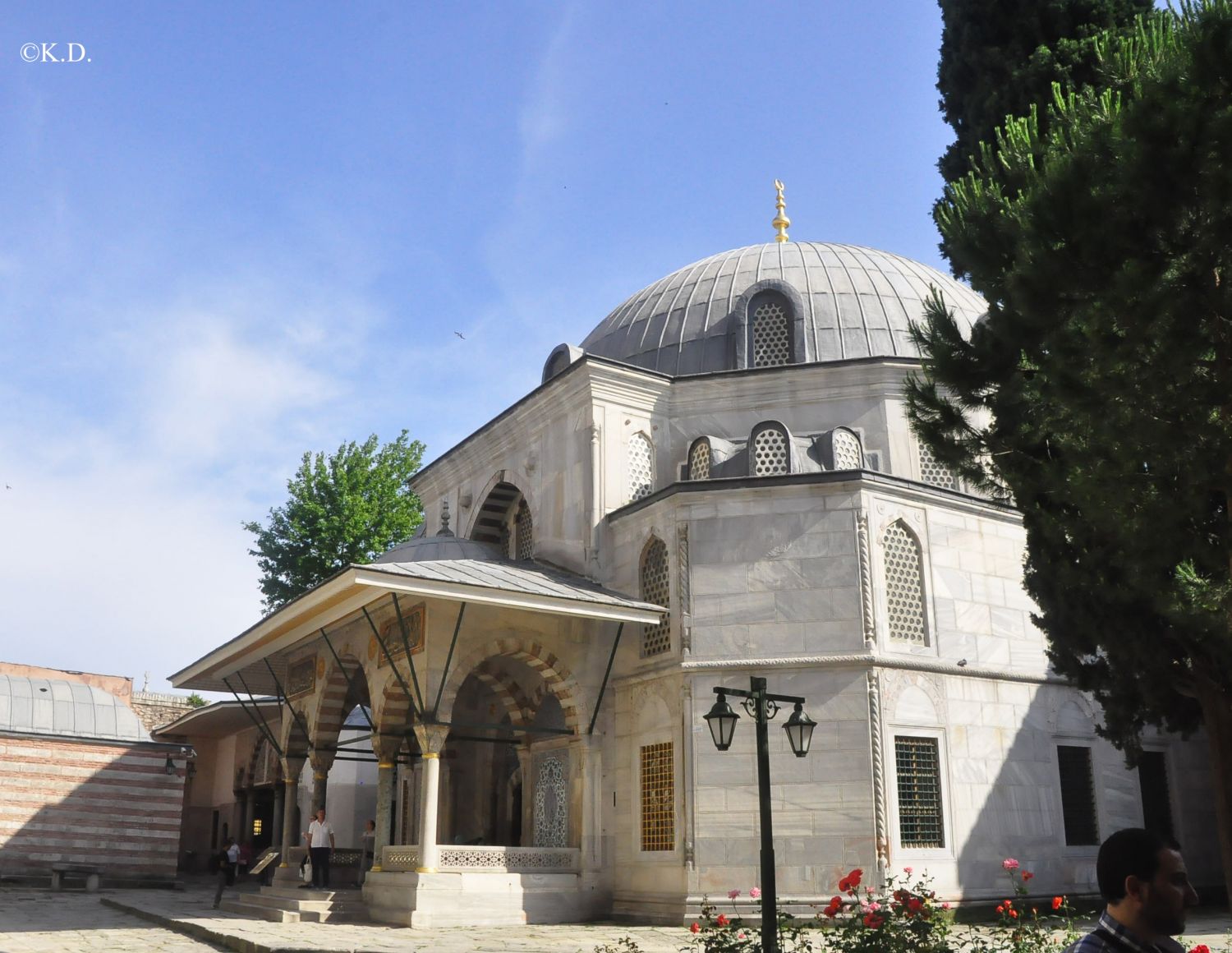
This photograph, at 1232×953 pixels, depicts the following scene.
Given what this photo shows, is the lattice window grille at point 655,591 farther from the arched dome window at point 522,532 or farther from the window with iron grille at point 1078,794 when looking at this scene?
the window with iron grille at point 1078,794

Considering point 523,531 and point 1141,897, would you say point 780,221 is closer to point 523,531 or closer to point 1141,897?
point 523,531

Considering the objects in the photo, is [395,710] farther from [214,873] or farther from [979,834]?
[214,873]

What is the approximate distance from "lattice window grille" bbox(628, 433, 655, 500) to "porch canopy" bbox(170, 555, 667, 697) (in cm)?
169

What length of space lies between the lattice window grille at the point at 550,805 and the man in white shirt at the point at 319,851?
→ 2962mm

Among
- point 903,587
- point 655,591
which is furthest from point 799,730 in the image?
point 655,591

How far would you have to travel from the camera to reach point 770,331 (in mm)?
19047

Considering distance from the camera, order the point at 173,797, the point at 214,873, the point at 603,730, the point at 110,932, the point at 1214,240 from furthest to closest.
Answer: the point at 214,873
the point at 173,797
the point at 603,730
the point at 110,932
the point at 1214,240

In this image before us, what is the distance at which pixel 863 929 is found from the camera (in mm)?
7086

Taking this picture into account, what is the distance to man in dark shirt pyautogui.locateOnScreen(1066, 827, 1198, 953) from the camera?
9.93 feet

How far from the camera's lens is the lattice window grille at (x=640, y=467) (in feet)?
57.6

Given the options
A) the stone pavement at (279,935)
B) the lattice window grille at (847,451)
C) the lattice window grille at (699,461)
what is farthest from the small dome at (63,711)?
the lattice window grille at (847,451)

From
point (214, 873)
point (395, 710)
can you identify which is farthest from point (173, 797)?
point (395, 710)

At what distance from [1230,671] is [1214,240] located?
20.5 ft

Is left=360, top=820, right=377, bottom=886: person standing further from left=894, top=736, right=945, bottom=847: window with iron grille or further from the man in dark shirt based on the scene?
the man in dark shirt
